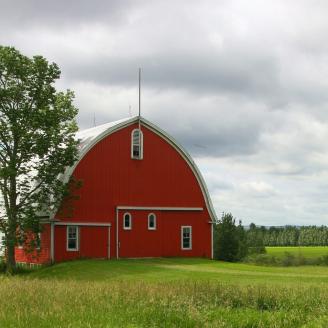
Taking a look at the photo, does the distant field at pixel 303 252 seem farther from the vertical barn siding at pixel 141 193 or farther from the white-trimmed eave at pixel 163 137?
the vertical barn siding at pixel 141 193

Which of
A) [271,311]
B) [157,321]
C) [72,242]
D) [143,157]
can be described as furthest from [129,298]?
[143,157]

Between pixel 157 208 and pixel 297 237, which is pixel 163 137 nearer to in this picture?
pixel 157 208

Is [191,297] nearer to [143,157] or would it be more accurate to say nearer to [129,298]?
[129,298]

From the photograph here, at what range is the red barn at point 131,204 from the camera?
37.9 m

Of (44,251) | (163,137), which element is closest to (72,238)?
(44,251)

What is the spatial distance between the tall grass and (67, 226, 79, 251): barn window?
1776 cm

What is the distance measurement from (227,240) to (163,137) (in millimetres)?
13196

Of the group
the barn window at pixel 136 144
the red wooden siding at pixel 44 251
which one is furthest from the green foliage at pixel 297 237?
the red wooden siding at pixel 44 251

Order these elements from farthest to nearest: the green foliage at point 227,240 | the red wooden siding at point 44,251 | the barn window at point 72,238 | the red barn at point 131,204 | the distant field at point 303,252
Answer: the distant field at point 303,252, the green foliage at point 227,240, the red barn at point 131,204, the barn window at point 72,238, the red wooden siding at point 44,251

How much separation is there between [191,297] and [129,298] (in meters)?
1.72

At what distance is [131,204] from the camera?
4031 centimetres

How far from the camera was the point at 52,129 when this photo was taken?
1341 inches

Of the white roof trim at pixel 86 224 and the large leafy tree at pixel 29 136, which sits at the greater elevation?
the large leafy tree at pixel 29 136

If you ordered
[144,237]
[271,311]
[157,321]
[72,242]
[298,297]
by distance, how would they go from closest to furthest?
[157,321] → [271,311] → [298,297] → [72,242] → [144,237]
